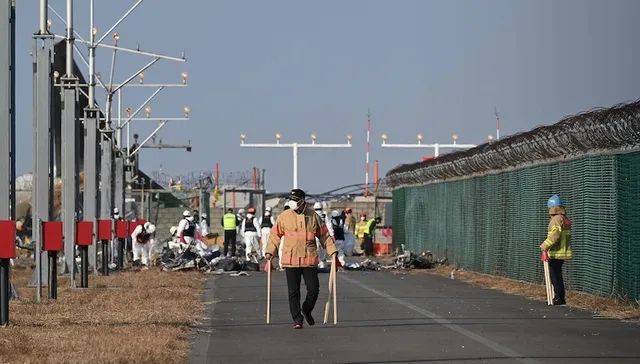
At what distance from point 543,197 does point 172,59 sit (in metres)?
24.3

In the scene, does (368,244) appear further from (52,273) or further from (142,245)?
(52,273)

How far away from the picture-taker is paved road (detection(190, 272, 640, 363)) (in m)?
16.4

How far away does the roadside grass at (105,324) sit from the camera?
52.7ft

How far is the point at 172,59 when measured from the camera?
176 ft

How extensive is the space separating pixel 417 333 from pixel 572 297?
320 inches

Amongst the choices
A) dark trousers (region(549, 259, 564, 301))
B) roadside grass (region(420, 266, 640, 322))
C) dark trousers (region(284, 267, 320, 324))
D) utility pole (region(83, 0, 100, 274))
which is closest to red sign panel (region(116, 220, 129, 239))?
utility pole (region(83, 0, 100, 274))

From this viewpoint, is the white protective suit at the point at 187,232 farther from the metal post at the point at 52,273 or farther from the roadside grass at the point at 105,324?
the metal post at the point at 52,273

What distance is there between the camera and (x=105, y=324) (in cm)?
2056

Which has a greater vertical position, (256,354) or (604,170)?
(604,170)

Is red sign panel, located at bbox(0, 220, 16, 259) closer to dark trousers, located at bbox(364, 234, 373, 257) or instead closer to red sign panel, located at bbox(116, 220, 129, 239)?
red sign panel, located at bbox(116, 220, 129, 239)

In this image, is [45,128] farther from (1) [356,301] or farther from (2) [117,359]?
(2) [117,359]

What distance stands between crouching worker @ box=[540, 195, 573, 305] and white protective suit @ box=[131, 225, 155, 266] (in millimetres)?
21504

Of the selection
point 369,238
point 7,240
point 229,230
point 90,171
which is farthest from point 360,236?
point 7,240

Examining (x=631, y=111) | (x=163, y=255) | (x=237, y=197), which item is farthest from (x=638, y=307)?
(x=237, y=197)
